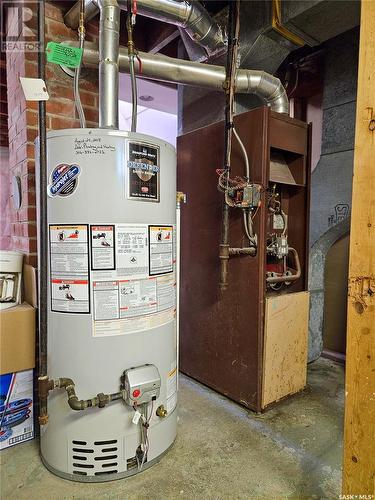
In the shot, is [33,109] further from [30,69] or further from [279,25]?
[279,25]

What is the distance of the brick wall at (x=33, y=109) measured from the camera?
5.91ft

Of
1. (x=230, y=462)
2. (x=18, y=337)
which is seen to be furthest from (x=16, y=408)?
(x=230, y=462)

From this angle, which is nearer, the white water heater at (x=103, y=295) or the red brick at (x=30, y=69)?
the white water heater at (x=103, y=295)

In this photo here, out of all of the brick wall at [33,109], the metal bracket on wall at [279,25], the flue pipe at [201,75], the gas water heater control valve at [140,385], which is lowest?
the gas water heater control valve at [140,385]

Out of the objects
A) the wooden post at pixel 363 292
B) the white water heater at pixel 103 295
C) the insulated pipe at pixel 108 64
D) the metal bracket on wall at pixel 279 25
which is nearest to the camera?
the wooden post at pixel 363 292

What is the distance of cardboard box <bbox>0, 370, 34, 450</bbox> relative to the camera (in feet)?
5.43

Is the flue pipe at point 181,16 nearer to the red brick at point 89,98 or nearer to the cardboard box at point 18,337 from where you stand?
the red brick at point 89,98

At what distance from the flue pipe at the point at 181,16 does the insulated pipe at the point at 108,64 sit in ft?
0.53

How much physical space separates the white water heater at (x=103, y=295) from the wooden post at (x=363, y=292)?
0.80m

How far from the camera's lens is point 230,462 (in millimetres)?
1609

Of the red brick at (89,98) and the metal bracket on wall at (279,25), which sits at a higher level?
the metal bracket on wall at (279,25)

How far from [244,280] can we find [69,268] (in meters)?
1.11

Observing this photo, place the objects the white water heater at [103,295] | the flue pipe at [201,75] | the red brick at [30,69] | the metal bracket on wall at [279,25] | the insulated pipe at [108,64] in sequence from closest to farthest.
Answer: the white water heater at [103,295] → the insulated pipe at [108,64] → the red brick at [30,69] → the metal bracket on wall at [279,25] → the flue pipe at [201,75]

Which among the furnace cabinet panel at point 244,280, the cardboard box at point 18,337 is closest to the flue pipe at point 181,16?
the furnace cabinet panel at point 244,280
